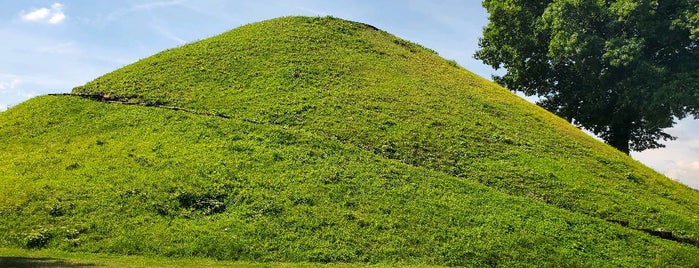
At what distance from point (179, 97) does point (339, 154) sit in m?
12.2

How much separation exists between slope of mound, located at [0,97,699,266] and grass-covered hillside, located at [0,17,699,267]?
2.9 inches

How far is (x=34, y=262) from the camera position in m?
14.8

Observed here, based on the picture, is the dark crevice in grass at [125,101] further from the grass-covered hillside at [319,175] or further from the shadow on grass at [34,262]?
the shadow on grass at [34,262]

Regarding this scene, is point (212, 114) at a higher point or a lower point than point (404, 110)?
lower

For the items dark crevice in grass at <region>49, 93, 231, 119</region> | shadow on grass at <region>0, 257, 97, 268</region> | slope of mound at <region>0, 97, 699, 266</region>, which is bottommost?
shadow on grass at <region>0, 257, 97, 268</region>

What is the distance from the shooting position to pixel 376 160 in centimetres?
2548

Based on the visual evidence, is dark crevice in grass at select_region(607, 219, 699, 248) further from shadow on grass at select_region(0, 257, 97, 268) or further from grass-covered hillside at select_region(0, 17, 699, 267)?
shadow on grass at select_region(0, 257, 97, 268)

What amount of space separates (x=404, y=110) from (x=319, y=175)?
35.5ft

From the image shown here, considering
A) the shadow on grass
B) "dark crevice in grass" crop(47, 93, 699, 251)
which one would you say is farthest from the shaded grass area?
"dark crevice in grass" crop(47, 93, 699, 251)

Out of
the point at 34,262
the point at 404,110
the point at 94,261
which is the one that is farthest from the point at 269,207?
the point at 404,110

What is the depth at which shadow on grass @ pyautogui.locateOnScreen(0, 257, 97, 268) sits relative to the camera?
47.0ft

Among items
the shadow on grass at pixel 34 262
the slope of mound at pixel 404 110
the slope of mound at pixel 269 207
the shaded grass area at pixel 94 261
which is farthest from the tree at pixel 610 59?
the shadow on grass at pixel 34 262

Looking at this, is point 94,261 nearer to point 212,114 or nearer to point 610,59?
point 212,114

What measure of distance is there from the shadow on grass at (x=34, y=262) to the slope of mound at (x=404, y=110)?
1455 centimetres
